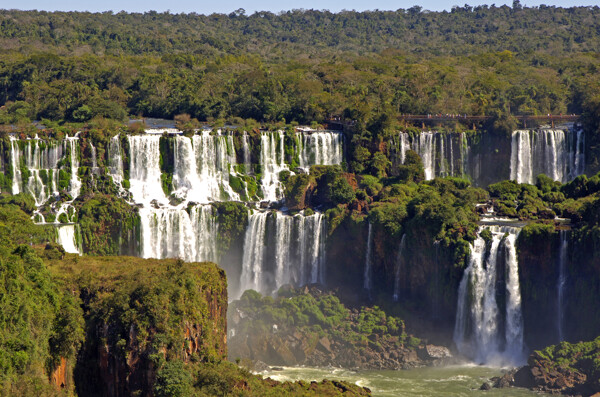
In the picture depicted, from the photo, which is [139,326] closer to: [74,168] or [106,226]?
[106,226]

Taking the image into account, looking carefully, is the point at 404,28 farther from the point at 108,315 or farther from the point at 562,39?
the point at 108,315

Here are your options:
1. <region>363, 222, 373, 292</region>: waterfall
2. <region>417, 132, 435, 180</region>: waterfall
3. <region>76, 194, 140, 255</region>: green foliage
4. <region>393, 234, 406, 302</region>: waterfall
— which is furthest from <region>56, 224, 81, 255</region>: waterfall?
<region>417, 132, 435, 180</region>: waterfall

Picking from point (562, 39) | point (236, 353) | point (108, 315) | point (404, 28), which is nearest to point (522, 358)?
point (236, 353)

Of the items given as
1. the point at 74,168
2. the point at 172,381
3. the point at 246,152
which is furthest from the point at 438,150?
the point at 172,381

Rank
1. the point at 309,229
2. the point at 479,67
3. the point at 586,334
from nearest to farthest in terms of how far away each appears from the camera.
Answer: the point at 586,334
the point at 309,229
the point at 479,67

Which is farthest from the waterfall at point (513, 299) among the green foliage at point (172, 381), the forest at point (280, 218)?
the green foliage at point (172, 381)

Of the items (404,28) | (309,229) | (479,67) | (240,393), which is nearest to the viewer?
(240,393)
